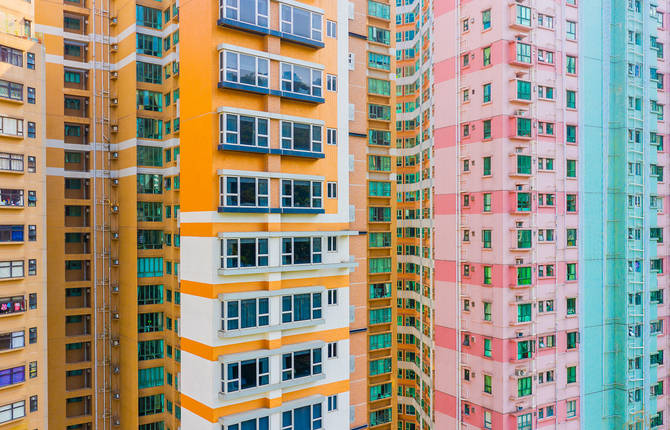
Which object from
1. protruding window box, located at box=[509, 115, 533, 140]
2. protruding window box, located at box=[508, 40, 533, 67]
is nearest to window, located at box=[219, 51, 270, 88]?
protruding window box, located at box=[509, 115, 533, 140]

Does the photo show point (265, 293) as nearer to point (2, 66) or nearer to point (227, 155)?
point (227, 155)

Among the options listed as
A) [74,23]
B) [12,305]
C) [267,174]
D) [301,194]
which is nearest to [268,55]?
[267,174]

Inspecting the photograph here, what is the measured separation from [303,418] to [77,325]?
2559cm

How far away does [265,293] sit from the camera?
2117 cm

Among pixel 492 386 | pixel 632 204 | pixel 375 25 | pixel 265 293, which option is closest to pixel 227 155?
pixel 265 293

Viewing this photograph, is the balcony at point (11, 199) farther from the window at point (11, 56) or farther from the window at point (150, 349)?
the window at point (150, 349)

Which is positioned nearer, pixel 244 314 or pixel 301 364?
pixel 244 314

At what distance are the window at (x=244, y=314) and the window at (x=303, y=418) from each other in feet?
14.4

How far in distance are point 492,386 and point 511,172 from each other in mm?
13188

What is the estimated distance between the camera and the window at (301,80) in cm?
2217

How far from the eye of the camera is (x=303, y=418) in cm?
2231

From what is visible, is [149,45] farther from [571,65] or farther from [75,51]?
[571,65]

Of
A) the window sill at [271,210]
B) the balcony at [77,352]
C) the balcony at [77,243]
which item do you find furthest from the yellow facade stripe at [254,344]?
the balcony at [77,243]

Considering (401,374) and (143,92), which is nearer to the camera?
(143,92)
